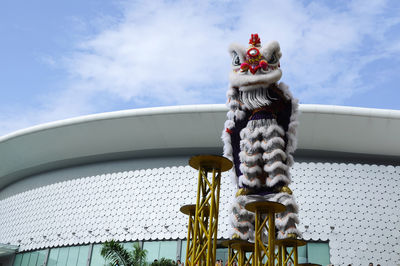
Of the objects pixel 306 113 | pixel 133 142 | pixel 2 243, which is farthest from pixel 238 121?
pixel 2 243

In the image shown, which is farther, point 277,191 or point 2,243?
point 2,243

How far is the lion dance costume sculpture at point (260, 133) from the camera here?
639 centimetres

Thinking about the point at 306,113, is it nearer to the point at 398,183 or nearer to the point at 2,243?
the point at 398,183

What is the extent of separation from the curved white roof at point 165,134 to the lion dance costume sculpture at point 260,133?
6.92 meters

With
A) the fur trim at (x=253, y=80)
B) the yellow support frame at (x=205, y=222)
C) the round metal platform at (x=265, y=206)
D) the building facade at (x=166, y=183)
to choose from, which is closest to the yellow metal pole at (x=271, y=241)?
the round metal platform at (x=265, y=206)

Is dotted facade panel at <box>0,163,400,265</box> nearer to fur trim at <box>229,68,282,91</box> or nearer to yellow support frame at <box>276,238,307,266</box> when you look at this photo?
yellow support frame at <box>276,238,307,266</box>

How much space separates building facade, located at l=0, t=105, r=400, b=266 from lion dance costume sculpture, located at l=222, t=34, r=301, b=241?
7.02 meters

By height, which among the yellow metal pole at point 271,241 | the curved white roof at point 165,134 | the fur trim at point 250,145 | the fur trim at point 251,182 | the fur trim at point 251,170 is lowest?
the yellow metal pole at point 271,241

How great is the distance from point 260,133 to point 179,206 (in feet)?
27.9

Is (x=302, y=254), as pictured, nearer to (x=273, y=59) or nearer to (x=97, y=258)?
(x=97, y=258)

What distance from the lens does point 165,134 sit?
15055 mm

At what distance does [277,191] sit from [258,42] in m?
2.42

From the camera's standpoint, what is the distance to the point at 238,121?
678 cm

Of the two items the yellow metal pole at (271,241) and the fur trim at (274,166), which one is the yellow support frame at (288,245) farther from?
the fur trim at (274,166)
